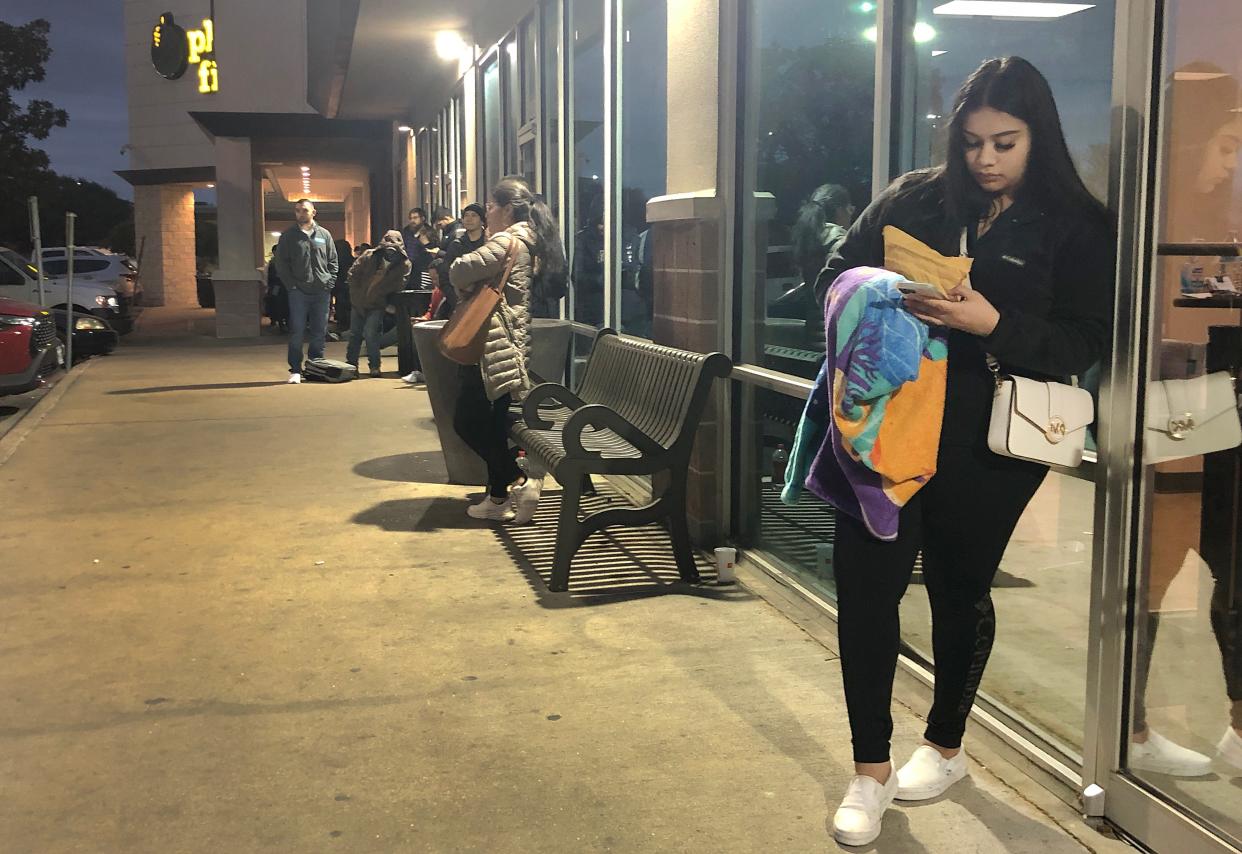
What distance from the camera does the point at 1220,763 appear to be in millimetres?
2984

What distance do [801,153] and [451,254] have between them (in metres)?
5.02

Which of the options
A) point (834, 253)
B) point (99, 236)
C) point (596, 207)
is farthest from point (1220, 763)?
point (99, 236)

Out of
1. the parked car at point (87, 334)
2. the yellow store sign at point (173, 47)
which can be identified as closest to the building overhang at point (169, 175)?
the yellow store sign at point (173, 47)

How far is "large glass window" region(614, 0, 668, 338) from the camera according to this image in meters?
6.94

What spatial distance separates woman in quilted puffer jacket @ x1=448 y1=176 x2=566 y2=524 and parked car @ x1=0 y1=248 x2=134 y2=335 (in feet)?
38.0

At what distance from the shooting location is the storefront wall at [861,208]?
2.89m

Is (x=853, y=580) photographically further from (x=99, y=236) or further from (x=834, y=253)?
(x=99, y=236)

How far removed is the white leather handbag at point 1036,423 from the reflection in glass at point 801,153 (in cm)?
194

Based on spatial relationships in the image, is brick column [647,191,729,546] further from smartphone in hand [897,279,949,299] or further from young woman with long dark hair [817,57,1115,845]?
smartphone in hand [897,279,949,299]

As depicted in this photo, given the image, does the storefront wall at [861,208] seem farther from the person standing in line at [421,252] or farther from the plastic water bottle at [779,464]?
the person standing in line at [421,252]

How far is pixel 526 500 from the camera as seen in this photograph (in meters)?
6.52

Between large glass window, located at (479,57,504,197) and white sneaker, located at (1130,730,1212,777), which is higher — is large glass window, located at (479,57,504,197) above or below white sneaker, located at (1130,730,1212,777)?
above

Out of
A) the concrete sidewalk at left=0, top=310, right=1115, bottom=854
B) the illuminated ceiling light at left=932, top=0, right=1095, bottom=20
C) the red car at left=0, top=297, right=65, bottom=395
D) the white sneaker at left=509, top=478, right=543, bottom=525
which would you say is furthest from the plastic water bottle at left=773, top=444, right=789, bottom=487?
the red car at left=0, top=297, right=65, bottom=395

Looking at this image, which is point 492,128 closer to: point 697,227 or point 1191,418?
point 697,227
